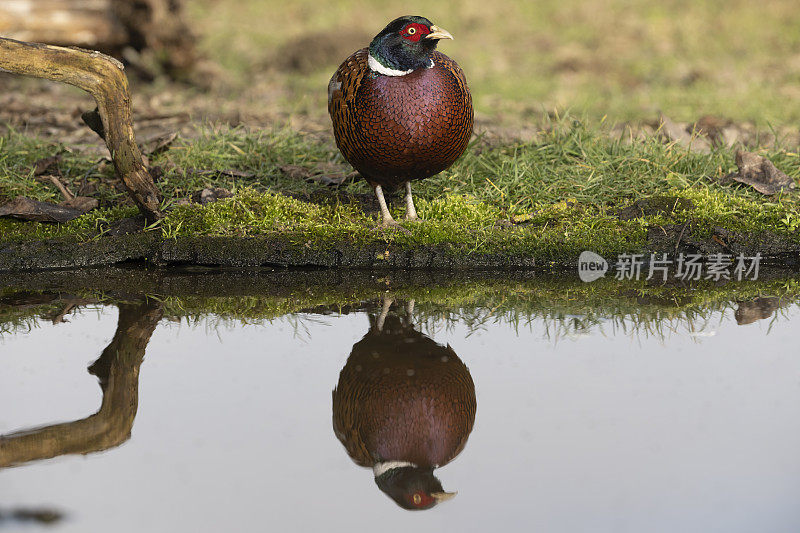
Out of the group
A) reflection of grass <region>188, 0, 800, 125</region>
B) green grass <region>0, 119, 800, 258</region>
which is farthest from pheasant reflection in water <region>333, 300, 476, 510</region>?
reflection of grass <region>188, 0, 800, 125</region>

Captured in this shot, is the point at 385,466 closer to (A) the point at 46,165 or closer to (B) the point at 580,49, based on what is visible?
(A) the point at 46,165

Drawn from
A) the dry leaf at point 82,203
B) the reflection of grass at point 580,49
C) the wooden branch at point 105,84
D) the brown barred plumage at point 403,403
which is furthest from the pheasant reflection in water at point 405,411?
the reflection of grass at point 580,49

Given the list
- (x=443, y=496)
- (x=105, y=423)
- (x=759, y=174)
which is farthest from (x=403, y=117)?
(x=443, y=496)

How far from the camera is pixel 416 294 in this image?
4039 millimetres

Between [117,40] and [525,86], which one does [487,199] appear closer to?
[525,86]

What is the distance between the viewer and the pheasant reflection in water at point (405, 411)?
2.48m

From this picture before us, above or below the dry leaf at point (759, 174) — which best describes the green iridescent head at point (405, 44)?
above

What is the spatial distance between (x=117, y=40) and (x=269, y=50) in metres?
2.38

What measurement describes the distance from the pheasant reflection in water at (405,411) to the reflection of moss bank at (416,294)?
1.49ft

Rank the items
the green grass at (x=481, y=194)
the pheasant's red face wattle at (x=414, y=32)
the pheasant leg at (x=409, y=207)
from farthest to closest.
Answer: the pheasant leg at (x=409, y=207) < the green grass at (x=481, y=194) < the pheasant's red face wattle at (x=414, y=32)

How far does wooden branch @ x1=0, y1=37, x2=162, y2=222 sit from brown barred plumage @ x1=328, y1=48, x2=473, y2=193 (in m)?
1.06

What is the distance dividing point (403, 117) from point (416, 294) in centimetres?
86

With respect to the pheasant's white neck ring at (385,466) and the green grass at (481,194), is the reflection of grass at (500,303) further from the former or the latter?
the pheasant's white neck ring at (385,466)

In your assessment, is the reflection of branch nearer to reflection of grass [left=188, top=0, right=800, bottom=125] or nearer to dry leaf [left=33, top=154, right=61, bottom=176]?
dry leaf [left=33, top=154, right=61, bottom=176]
